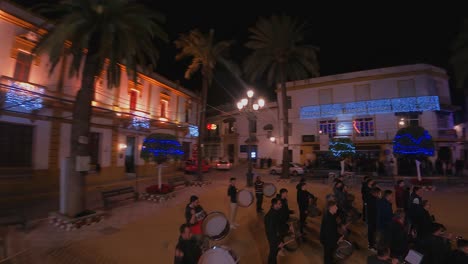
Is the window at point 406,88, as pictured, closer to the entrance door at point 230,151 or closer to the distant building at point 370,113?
the distant building at point 370,113

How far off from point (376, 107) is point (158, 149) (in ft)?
84.7

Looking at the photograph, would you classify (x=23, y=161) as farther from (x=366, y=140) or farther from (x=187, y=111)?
(x=366, y=140)

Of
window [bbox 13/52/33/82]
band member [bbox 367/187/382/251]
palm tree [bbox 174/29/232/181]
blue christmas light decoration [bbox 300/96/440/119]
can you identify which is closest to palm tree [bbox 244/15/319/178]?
palm tree [bbox 174/29/232/181]

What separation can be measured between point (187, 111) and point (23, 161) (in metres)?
18.5

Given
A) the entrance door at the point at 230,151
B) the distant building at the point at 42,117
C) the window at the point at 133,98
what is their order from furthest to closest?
the entrance door at the point at 230,151, the window at the point at 133,98, the distant building at the point at 42,117

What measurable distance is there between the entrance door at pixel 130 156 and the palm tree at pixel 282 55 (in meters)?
13.7

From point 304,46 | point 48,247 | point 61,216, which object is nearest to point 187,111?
point 304,46

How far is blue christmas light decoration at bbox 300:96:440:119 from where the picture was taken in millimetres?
25797

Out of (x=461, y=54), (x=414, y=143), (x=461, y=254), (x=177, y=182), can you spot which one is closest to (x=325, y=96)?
(x=461, y=54)

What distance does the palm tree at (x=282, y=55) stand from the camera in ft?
73.2

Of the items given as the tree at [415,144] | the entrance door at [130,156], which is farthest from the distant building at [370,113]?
the entrance door at [130,156]

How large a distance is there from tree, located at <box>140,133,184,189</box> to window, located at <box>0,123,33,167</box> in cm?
707

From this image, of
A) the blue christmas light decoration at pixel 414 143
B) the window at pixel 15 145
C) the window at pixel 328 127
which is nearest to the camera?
the window at pixel 15 145

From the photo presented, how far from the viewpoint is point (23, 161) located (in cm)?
1381
